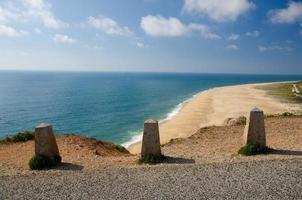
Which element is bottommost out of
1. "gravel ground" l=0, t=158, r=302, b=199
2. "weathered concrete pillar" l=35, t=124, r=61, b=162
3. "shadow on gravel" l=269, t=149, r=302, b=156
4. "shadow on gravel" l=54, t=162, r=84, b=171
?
"shadow on gravel" l=54, t=162, r=84, b=171

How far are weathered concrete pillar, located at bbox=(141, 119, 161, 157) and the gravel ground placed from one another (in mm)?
1067

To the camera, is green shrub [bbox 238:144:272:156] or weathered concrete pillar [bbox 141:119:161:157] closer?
weathered concrete pillar [bbox 141:119:161:157]

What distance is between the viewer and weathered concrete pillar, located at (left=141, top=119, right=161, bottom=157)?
14836 millimetres

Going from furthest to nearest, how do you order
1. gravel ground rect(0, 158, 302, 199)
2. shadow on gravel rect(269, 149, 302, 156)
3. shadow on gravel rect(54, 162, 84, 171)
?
shadow on gravel rect(269, 149, 302, 156) < shadow on gravel rect(54, 162, 84, 171) < gravel ground rect(0, 158, 302, 199)

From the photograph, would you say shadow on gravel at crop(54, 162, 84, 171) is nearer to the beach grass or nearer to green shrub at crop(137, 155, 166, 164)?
green shrub at crop(137, 155, 166, 164)

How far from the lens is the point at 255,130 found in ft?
52.1

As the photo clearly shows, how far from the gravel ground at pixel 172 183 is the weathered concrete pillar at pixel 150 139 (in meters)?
1.07

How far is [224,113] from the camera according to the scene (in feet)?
177

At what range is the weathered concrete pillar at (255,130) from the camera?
51.5 ft

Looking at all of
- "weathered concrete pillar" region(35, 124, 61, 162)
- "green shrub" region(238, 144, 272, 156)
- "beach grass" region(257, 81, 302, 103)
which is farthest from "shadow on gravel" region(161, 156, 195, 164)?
"beach grass" region(257, 81, 302, 103)

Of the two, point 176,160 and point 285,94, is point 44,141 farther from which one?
point 285,94

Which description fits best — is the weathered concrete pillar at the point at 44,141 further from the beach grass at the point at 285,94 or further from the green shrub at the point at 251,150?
the beach grass at the point at 285,94

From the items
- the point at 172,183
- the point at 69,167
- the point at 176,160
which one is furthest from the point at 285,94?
the point at 172,183

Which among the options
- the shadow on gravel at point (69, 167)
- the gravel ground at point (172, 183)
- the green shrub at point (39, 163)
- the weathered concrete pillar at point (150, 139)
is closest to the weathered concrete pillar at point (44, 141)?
the green shrub at point (39, 163)
